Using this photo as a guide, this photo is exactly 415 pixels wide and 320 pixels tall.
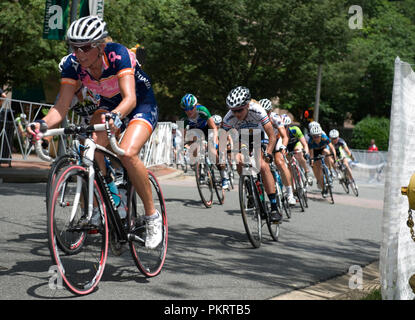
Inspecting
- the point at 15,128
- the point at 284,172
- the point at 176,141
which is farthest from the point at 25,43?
the point at 284,172

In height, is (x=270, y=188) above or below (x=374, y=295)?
above

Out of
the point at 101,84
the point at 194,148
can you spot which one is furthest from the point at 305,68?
the point at 101,84

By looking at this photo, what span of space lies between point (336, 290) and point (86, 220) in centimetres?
243

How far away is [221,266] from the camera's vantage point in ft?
20.6

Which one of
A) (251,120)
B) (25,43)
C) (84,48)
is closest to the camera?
(84,48)

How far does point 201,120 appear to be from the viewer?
37.1 ft

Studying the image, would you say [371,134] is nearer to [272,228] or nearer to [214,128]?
[214,128]

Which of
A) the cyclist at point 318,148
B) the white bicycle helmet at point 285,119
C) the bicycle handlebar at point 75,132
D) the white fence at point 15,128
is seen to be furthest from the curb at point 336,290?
the cyclist at point 318,148

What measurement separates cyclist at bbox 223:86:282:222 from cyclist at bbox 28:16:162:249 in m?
2.46

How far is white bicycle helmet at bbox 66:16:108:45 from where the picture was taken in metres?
4.71

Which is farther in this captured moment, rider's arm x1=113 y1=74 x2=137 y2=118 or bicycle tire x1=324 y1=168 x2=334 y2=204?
bicycle tire x1=324 y1=168 x2=334 y2=204

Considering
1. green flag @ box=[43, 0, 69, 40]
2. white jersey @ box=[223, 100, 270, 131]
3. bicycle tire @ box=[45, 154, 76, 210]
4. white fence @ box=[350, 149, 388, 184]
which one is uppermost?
green flag @ box=[43, 0, 69, 40]

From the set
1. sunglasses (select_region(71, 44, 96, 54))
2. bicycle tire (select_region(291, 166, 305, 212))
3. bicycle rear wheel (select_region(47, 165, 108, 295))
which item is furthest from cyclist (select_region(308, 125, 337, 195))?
bicycle rear wheel (select_region(47, 165, 108, 295))

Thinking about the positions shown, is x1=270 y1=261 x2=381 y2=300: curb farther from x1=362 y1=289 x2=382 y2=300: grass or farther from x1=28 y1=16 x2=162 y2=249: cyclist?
x1=28 y1=16 x2=162 y2=249: cyclist
